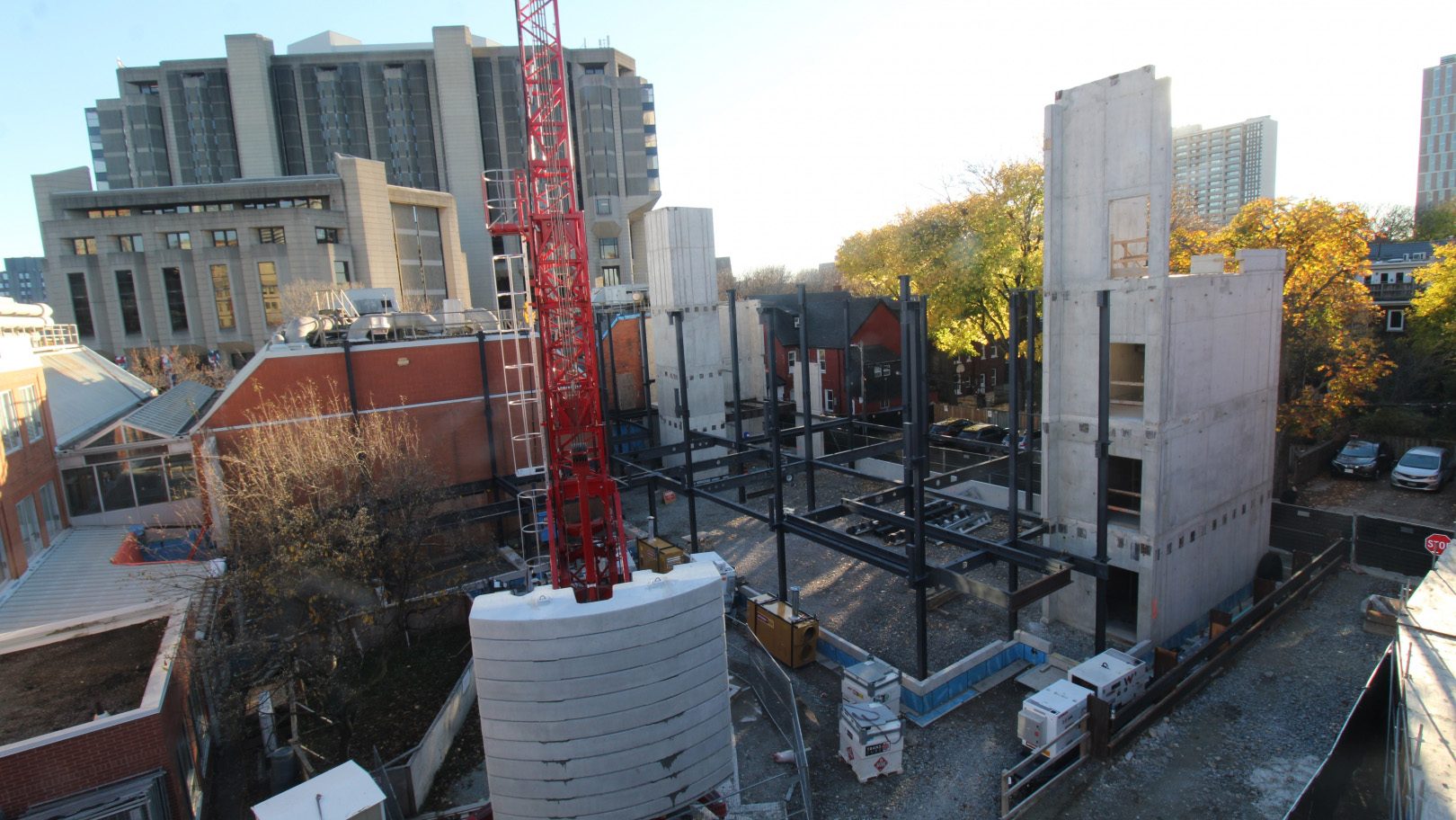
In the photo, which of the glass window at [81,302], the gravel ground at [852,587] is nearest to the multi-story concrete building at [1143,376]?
the gravel ground at [852,587]

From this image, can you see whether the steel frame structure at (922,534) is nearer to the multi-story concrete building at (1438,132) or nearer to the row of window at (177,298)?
the row of window at (177,298)

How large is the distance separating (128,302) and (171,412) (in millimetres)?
39184

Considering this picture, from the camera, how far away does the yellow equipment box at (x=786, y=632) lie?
1298cm

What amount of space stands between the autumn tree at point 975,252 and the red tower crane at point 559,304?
15433 mm

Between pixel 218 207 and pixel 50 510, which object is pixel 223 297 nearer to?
pixel 218 207

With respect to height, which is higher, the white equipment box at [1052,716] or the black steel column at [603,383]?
the black steel column at [603,383]

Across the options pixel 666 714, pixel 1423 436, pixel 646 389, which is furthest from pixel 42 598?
pixel 1423 436

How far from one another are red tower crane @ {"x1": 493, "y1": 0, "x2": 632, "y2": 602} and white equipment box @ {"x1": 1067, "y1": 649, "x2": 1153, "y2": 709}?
298 inches

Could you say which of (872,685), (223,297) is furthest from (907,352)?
(223,297)

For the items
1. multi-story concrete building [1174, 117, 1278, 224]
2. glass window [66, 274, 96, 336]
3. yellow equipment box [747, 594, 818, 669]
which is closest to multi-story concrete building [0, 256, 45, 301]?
glass window [66, 274, 96, 336]

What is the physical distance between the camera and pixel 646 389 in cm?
2467

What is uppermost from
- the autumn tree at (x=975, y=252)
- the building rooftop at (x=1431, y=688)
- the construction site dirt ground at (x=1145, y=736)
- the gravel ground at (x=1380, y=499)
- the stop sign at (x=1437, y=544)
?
the autumn tree at (x=975, y=252)

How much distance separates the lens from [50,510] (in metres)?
15.5

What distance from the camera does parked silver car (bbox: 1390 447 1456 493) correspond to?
66.9 feet
